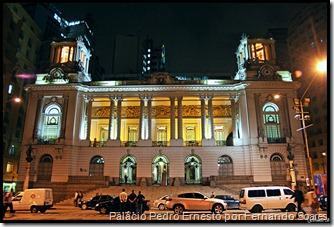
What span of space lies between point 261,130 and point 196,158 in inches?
374

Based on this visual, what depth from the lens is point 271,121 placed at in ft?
139

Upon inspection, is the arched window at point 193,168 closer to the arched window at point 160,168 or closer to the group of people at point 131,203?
the arched window at point 160,168

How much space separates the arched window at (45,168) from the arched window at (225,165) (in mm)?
22416

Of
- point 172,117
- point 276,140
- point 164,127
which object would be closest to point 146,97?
point 172,117

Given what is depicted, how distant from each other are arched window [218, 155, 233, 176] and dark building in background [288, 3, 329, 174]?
67.5ft

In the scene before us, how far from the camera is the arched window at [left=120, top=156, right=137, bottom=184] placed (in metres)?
41.2

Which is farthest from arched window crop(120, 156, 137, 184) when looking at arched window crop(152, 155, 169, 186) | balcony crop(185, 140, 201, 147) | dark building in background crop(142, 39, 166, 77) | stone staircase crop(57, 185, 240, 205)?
dark building in background crop(142, 39, 166, 77)

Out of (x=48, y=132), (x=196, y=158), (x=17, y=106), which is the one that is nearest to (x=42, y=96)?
(x=48, y=132)

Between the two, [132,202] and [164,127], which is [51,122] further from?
[132,202]

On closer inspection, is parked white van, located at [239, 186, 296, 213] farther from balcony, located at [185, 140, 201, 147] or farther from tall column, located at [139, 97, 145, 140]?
tall column, located at [139, 97, 145, 140]

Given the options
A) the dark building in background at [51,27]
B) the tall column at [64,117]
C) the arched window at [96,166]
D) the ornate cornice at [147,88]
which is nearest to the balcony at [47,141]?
the tall column at [64,117]

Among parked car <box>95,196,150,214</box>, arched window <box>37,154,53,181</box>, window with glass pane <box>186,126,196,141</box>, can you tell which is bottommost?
parked car <box>95,196,150,214</box>

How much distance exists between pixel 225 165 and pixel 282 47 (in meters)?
40.0

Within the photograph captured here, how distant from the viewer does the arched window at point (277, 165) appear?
3884cm
